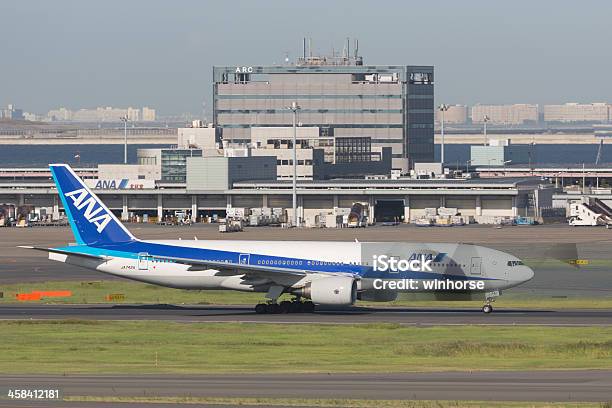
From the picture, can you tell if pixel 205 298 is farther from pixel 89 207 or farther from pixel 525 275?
pixel 525 275

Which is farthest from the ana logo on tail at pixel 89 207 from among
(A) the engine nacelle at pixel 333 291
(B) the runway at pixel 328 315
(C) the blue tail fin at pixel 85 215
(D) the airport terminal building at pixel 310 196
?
(D) the airport terminal building at pixel 310 196

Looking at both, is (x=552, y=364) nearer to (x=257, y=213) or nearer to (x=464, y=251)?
(x=464, y=251)

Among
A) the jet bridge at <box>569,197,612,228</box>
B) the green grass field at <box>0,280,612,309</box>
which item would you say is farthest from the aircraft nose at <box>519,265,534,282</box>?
the jet bridge at <box>569,197,612,228</box>

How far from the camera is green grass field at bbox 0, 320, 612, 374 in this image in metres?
52.7

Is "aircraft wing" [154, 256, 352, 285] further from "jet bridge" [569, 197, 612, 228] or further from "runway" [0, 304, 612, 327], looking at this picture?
"jet bridge" [569, 197, 612, 228]

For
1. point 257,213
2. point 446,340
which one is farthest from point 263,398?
point 257,213

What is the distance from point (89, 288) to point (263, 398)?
52.1 metres

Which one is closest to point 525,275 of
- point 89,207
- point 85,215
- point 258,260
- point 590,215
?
point 258,260

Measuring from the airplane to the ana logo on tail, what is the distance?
0.06 m

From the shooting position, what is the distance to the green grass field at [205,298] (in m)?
81.3

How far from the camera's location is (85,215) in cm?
7788

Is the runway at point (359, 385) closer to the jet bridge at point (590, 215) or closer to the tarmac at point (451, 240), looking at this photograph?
the tarmac at point (451, 240)

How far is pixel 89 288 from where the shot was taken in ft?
305

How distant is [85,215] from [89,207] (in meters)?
0.56
